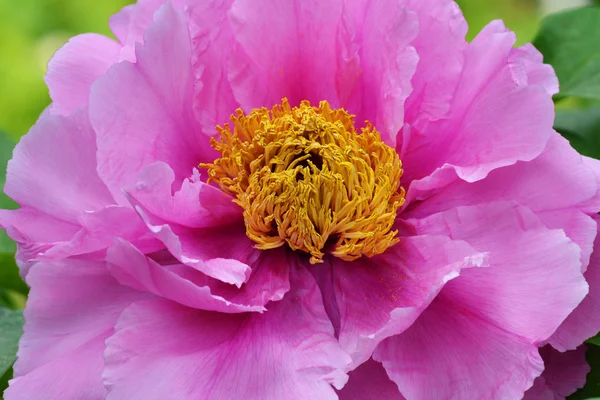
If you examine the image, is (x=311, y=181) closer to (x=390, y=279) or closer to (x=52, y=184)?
(x=390, y=279)

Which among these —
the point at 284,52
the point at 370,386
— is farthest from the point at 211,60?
the point at 370,386

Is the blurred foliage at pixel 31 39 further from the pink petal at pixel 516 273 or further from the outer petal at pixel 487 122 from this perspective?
the pink petal at pixel 516 273

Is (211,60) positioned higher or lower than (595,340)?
higher

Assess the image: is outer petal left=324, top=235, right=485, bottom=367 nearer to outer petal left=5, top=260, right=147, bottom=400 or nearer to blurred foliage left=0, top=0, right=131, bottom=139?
outer petal left=5, top=260, right=147, bottom=400

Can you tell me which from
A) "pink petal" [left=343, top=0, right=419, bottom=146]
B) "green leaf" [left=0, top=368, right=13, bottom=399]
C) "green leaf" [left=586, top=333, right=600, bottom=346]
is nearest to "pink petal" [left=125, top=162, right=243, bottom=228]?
"pink petal" [left=343, top=0, right=419, bottom=146]

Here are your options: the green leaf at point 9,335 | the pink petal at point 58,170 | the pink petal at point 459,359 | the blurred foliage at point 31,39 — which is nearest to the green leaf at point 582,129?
the pink petal at point 459,359

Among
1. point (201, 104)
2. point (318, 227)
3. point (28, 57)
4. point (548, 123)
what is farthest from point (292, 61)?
point (28, 57)
